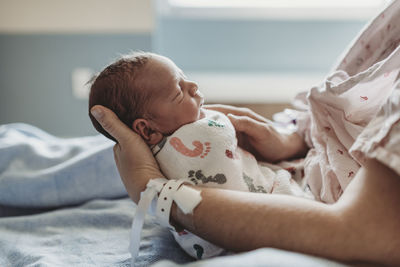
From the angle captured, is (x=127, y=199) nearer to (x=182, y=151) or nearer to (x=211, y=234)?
(x=182, y=151)

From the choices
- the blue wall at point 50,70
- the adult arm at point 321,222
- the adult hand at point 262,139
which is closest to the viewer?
the adult arm at point 321,222

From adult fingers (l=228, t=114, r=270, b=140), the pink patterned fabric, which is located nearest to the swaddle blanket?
the pink patterned fabric

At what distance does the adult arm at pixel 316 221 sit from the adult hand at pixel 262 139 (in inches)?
11.2

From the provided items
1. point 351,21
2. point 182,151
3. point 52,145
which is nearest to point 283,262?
point 182,151

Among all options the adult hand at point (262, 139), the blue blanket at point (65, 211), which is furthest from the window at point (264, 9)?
the adult hand at point (262, 139)

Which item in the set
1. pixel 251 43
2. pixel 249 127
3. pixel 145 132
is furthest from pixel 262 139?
pixel 251 43

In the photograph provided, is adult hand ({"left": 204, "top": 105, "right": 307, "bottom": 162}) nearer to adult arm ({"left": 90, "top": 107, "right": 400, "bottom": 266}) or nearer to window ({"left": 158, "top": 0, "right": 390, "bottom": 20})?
adult arm ({"left": 90, "top": 107, "right": 400, "bottom": 266})

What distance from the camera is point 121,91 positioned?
28.5 inches

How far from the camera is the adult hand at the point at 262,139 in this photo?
33.3 inches

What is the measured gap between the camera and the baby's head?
73cm

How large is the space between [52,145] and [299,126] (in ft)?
2.33

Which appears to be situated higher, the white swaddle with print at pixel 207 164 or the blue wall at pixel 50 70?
the white swaddle with print at pixel 207 164

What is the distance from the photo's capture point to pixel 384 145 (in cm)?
51

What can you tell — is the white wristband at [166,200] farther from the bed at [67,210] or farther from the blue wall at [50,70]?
the blue wall at [50,70]
